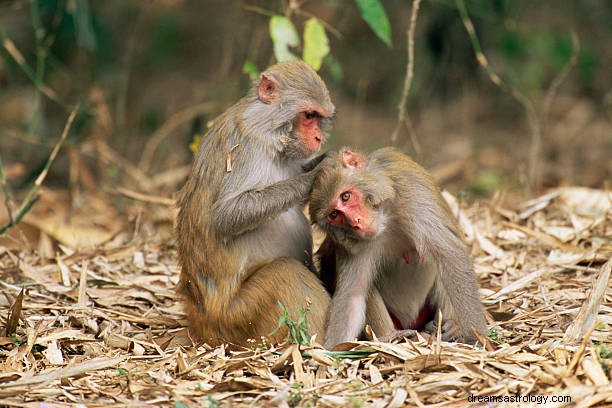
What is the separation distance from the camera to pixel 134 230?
813cm

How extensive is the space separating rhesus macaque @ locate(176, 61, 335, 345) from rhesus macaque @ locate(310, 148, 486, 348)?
19 cm

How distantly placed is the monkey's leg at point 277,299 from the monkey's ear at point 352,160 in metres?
0.73

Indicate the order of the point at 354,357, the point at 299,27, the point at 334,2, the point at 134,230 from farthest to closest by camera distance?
1. the point at 299,27
2. the point at 334,2
3. the point at 134,230
4. the point at 354,357

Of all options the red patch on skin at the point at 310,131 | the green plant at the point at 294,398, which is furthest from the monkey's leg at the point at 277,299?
the green plant at the point at 294,398

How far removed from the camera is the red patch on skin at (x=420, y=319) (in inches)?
235

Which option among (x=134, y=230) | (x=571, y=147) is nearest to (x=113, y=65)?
(x=134, y=230)

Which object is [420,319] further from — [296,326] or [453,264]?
[296,326]

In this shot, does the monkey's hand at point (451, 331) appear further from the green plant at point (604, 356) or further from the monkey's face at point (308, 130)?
the monkey's face at point (308, 130)

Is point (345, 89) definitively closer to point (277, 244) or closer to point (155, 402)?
point (277, 244)

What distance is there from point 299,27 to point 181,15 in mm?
3303

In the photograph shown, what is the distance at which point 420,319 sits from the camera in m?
6.00

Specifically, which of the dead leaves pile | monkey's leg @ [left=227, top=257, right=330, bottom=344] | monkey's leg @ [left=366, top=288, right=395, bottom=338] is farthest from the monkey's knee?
monkey's leg @ [left=366, top=288, right=395, bottom=338]

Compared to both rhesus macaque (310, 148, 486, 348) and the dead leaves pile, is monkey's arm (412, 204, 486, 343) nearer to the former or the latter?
rhesus macaque (310, 148, 486, 348)

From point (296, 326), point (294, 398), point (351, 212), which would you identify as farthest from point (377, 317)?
point (294, 398)
